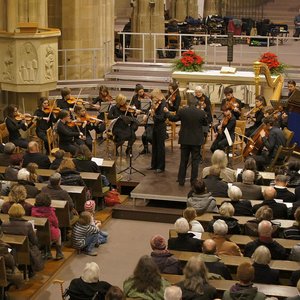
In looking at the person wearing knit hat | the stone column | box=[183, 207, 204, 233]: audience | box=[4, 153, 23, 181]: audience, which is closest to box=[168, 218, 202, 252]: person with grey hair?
box=[183, 207, 204, 233]: audience

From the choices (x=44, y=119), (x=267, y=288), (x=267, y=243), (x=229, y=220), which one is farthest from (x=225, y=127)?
(x=267, y=288)

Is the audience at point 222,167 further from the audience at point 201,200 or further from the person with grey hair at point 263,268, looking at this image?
the person with grey hair at point 263,268

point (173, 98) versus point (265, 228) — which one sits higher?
point (173, 98)

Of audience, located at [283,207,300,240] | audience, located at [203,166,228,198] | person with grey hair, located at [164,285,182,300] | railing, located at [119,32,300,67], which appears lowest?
audience, located at [283,207,300,240]

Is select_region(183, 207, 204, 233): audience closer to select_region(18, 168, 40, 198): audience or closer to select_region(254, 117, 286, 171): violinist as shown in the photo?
select_region(18, 168, 40, 198): audience

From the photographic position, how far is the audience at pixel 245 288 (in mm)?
9430

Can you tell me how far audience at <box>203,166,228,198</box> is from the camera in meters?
13.8

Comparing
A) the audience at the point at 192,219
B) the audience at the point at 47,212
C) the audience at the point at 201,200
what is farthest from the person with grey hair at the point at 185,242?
the audience at the point at 47,212

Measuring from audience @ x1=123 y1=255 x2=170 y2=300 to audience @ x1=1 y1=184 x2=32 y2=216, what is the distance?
311cm

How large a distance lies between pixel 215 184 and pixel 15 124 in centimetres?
469

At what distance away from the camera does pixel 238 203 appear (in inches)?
502

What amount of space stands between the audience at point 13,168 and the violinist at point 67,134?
1.74m

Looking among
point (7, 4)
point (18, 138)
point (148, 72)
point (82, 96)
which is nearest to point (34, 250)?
point (18, 138)

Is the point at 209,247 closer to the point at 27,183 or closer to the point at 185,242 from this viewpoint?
the point at 185,242
